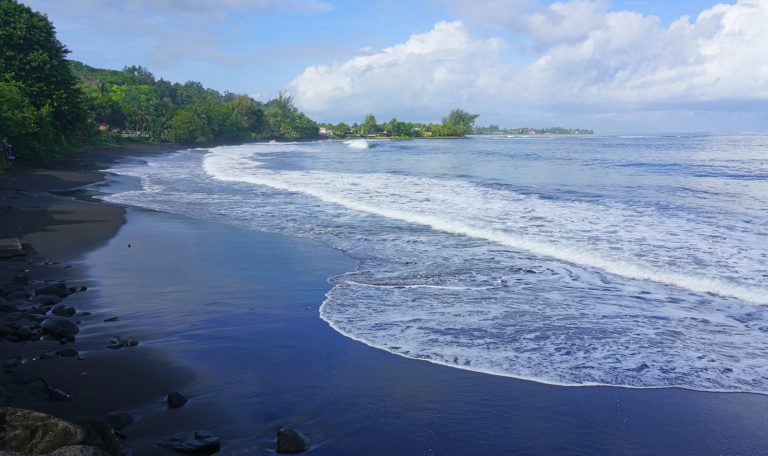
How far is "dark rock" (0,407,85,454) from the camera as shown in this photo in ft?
10.8

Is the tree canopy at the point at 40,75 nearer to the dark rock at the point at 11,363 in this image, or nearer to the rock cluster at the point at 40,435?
the dark rock at the point at 11,363

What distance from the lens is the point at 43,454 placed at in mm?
3139

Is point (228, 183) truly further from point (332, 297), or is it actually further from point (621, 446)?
point (621, 446)

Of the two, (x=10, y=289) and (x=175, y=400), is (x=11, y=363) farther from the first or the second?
(x=10, y=289)

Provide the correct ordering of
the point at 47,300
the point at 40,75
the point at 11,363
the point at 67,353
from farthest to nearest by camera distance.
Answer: the point at 40,75
the point at 47,300
the point at 67,353
the point at 11,363

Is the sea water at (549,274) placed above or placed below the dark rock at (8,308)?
below

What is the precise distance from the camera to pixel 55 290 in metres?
7.98

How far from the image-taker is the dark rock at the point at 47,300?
24.5 ft

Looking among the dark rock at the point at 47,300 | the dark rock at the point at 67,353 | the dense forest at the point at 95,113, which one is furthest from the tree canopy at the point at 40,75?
the dark rock at the point at 67,353

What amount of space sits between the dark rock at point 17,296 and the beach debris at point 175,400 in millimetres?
3937

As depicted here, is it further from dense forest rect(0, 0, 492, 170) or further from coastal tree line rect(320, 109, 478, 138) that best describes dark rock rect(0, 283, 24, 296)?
coastal tree line rect(320, 109, 478, 138)

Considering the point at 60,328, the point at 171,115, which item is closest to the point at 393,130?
the point at 171,115

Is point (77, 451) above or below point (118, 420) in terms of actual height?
above

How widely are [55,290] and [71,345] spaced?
2351 mm
